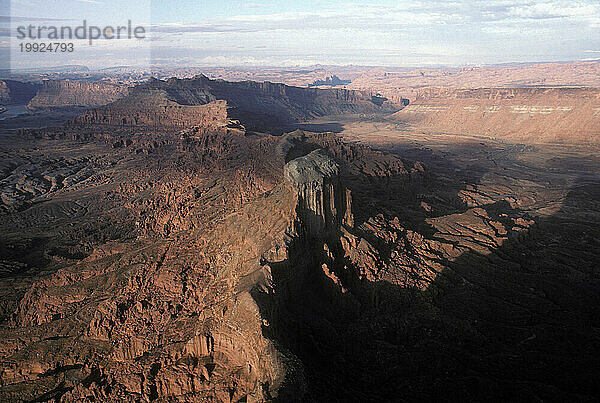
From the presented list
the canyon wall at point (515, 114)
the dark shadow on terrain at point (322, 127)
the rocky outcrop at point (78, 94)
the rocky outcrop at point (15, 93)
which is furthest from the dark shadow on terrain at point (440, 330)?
the rocky outcrop at point (15, 93)

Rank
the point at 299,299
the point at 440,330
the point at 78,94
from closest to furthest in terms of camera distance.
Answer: the point at 299,299 < the point at 440,330 < the point at 78,94

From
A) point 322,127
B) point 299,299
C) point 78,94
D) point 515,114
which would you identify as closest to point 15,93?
point 78,94

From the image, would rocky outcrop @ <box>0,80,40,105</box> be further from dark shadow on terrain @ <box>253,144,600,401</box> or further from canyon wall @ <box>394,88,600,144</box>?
dark shadow on terrain @ <box>253,144,600,401</box>

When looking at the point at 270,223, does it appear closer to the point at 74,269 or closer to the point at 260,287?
the point at 260,287

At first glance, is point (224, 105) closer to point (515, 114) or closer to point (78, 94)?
point (515, 114)

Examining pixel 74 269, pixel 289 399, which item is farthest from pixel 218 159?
pixel 289 399

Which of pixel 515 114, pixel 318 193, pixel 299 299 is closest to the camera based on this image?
pixel 299 299

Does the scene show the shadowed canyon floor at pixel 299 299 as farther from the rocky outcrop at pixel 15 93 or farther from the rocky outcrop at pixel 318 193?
the rocky outcrop at pixel 15 93
